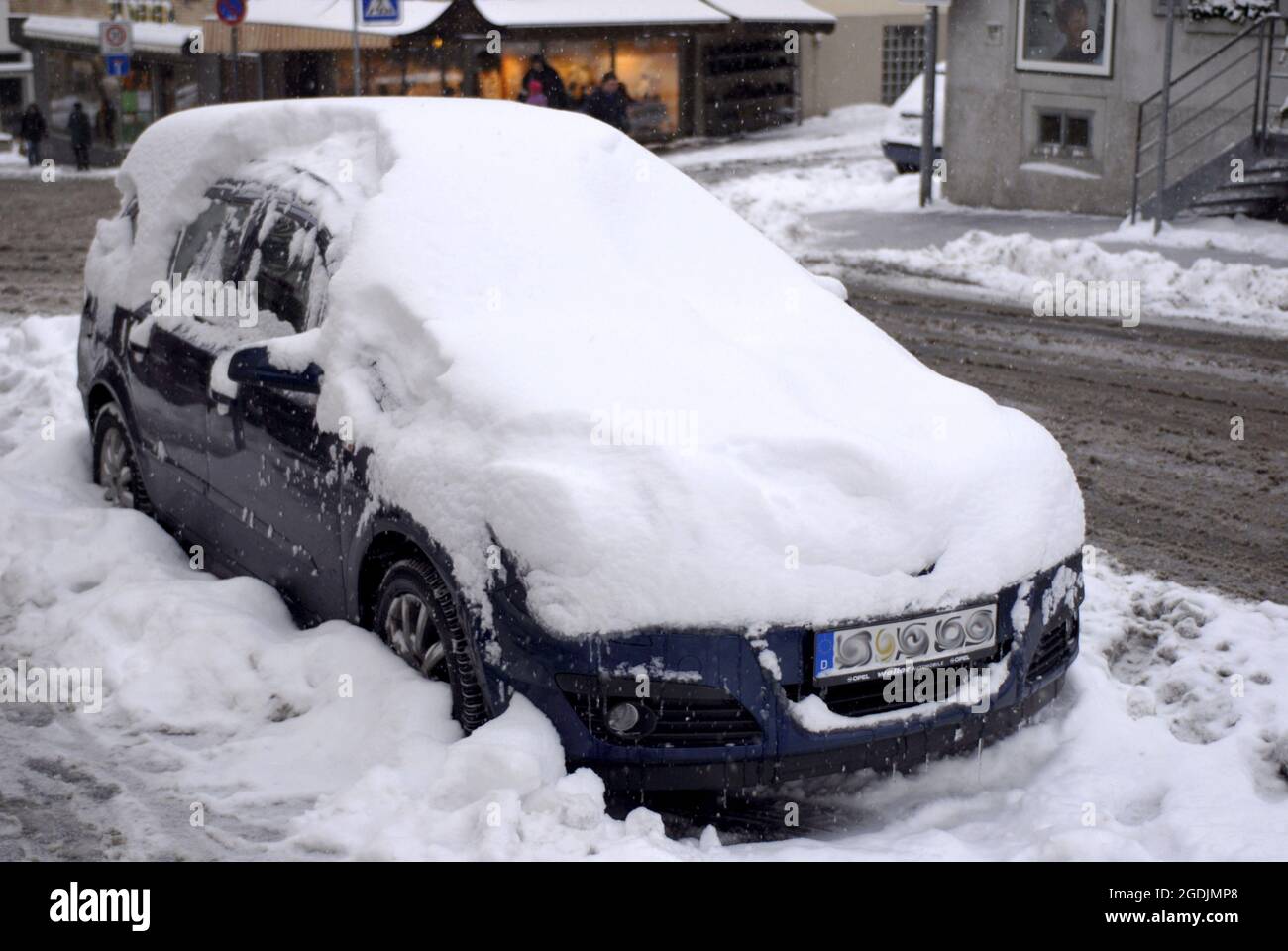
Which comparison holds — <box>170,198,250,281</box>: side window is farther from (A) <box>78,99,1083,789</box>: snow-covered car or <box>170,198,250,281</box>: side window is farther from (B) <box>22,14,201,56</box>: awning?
(B) <box>22,14,201,56</box>: awning

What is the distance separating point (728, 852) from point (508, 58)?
27968 millimetres

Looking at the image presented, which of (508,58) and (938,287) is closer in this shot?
(938,287)

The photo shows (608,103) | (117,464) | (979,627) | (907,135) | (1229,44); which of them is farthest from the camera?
(608,103)

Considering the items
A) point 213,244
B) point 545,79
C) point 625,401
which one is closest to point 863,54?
point 545,79

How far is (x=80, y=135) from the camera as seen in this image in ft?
98.5

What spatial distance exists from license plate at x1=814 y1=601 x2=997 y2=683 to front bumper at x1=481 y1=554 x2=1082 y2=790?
6 centimetres

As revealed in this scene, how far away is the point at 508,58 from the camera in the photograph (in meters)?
30.6

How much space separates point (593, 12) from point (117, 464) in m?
25.4

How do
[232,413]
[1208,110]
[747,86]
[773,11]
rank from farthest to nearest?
[747,86]
[773,11]
[1208,110]
[232,413]

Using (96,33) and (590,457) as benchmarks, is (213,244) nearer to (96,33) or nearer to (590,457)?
(590,457)

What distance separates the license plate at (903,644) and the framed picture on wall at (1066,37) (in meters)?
15.5

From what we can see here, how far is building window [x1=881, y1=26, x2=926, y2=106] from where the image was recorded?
37.7m

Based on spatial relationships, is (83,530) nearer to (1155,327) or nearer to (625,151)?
(625,151)

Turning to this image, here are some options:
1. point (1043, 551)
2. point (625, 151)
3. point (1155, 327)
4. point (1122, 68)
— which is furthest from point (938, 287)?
point (1043, 551)
